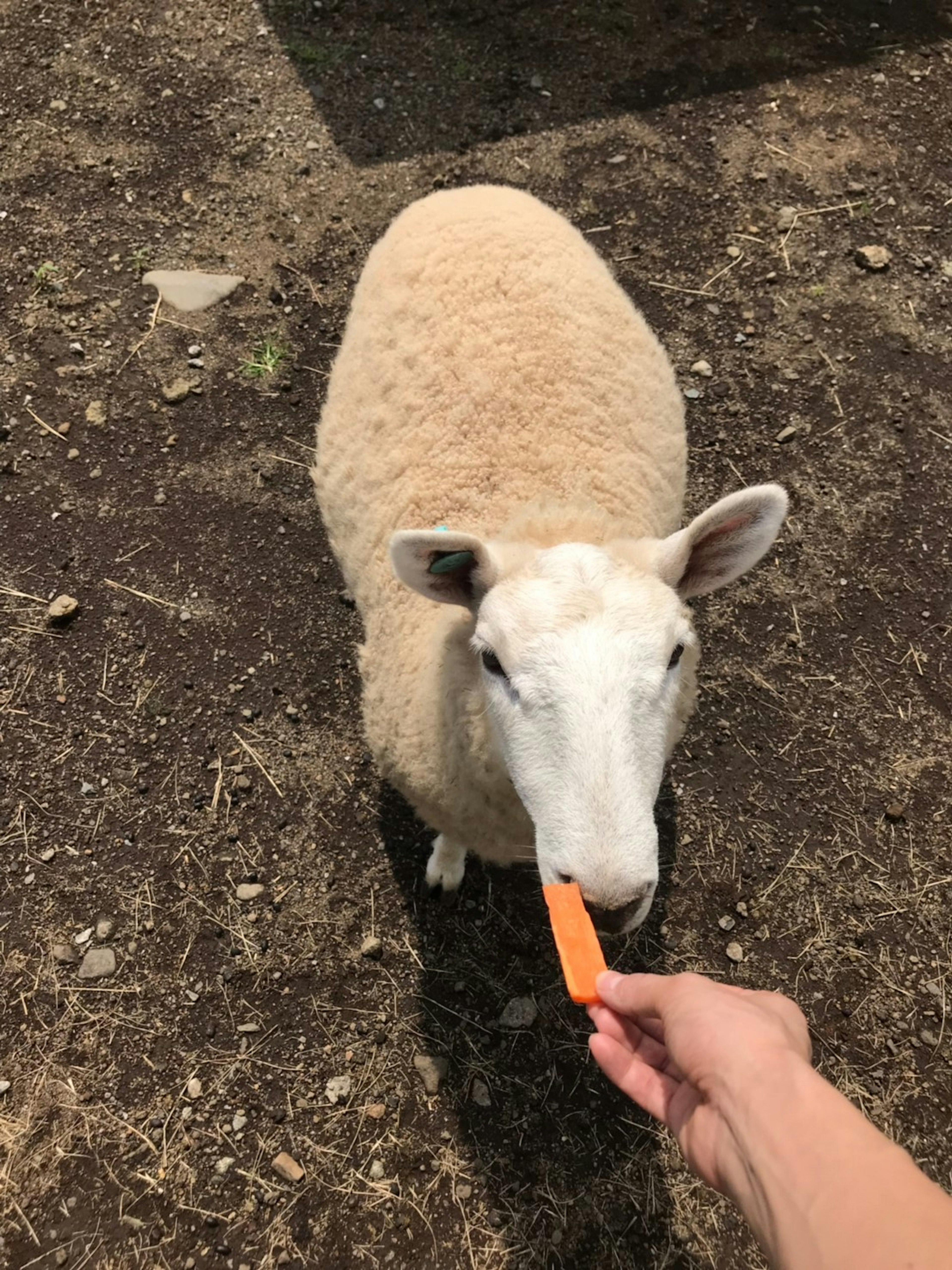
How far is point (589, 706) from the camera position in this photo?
1.87 metres

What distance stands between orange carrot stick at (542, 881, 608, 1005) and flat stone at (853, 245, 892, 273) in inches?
196

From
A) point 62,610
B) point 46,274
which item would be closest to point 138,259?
point 46,274

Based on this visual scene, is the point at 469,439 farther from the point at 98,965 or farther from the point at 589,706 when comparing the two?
the point at 98,965

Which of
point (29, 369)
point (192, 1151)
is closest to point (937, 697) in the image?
point (192, 1151)

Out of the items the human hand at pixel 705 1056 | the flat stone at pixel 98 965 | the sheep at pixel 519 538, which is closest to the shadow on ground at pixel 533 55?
the sheep at pixel 519 538

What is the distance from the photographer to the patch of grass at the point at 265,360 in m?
4.64

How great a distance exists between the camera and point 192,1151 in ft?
10.0

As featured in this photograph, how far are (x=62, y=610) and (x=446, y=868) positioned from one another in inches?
95.0

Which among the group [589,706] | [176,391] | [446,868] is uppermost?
[589,706]

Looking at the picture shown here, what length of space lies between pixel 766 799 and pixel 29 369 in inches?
190

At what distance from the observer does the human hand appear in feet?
5.07

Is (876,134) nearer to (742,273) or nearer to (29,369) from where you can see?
(742,273)

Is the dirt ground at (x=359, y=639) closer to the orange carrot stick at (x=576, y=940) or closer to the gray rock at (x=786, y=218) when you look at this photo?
the gray rock at (x=786, y=218)

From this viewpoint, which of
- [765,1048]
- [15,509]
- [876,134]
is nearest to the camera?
[765,1048]
